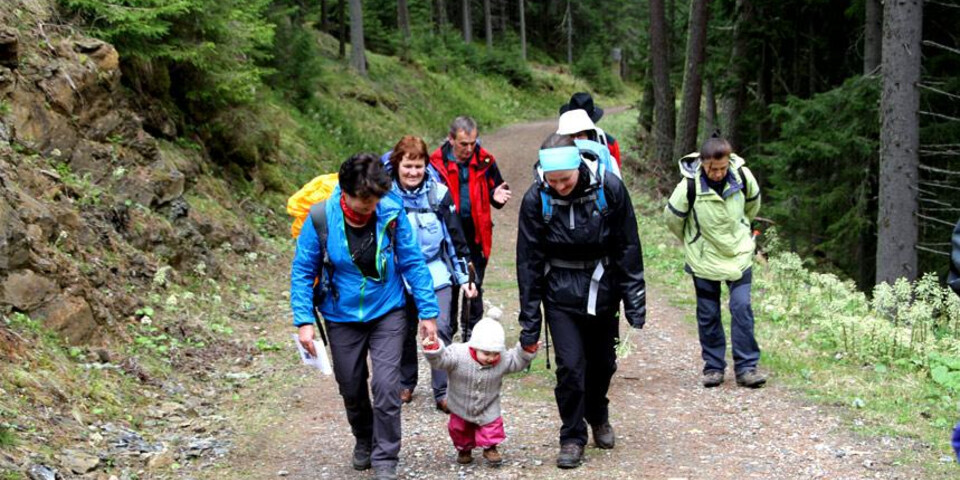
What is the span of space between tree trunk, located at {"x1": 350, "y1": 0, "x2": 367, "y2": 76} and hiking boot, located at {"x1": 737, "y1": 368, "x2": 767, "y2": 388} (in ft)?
80.9

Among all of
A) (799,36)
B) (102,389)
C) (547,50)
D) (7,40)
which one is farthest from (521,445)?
(547,50)

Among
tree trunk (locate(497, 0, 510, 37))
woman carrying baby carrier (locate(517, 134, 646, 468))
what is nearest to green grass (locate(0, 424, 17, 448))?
woman carrying baby carrier (locate(517, 134, 646, 468))

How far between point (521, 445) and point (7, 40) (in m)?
6.77

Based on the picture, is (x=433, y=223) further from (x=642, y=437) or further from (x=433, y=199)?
(x=642, y=437)

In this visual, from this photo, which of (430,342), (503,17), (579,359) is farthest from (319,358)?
(503,17)

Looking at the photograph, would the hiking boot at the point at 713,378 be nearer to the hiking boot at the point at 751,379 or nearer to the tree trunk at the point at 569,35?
the hiking boot at the point at 751,379

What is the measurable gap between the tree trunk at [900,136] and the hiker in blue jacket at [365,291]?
29.0 ft

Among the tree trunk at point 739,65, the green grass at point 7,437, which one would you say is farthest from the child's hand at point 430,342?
the tree trunk at point 739,65

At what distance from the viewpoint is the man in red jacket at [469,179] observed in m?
7.05

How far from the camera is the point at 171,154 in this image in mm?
11664

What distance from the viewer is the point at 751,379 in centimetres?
755

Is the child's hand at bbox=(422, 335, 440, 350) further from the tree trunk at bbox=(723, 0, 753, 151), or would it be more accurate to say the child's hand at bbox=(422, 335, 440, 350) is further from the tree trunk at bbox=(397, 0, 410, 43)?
the tree trunk at bbox=(397, 0, 410, 43)

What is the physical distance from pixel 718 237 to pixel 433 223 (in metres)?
2.44

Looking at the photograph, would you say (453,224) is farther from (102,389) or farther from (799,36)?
(799,36)
